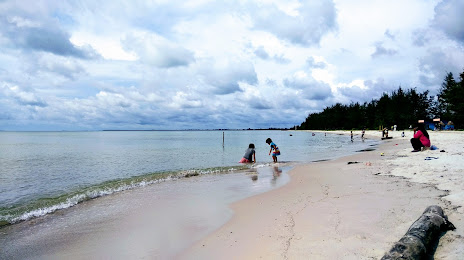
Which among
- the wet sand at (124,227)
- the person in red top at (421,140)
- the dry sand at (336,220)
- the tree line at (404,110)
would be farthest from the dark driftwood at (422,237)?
the tree line at (404,110)

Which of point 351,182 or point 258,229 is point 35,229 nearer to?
point 258,229

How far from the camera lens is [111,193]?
1309 cm

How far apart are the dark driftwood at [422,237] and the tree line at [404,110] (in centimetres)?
6255

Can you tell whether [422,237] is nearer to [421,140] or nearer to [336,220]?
[336,220]

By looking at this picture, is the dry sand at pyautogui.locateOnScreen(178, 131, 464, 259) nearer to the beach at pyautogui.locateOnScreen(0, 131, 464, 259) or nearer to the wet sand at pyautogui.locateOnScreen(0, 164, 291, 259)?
the beach at pyautogui.locateOnScreen(0, 131, 464, 259)

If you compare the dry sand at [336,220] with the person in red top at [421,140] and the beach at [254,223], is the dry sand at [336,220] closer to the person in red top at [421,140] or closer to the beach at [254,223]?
the beach at [254,223]

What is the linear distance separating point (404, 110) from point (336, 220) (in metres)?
97.9

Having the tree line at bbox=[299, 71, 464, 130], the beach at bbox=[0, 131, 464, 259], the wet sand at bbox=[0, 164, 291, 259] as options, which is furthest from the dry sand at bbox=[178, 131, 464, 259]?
the tree line at bbox=[299, 71, 464, 130]

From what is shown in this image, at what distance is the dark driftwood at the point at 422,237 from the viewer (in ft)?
13.8

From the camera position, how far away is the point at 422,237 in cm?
463

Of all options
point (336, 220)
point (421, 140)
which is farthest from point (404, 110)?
point (336, 220)

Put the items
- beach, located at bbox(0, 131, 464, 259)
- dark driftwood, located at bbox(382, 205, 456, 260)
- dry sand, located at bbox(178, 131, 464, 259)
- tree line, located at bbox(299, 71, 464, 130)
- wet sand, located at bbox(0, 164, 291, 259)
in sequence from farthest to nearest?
tree line, located at bbox(299, 71, 464, 130)
wet sand, located at bbox(0, 164, 291, 259)
beach, located at bbox(0, 131, 464, 259)
dry sand, located at bbox(178, 131, 464, 259)
dark driftwood, located at bbox(382, 205, 456, 260)

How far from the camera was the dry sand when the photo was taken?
5.04 meters

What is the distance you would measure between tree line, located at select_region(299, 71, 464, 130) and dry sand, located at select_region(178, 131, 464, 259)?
58.6 m
